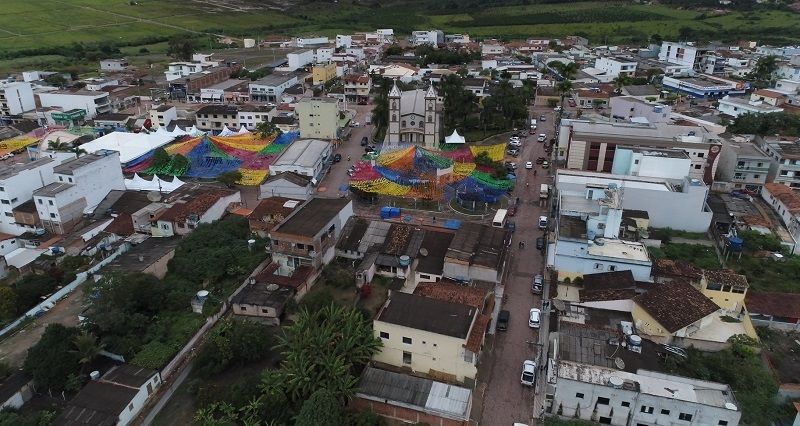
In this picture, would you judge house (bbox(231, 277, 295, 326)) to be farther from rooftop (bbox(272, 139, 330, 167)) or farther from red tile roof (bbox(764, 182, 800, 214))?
red tile roof (bbox(764, 182, 800, 214))

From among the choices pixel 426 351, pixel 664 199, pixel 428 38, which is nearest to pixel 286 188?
pixel 426 351

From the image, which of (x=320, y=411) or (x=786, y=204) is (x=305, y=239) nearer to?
(x=320, y=411)

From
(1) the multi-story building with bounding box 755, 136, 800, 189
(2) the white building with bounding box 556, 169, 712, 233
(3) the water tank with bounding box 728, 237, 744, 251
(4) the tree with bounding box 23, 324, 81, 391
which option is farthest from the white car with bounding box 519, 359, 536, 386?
(1) the multi-story building with bounding box 755, 136, 800, 189

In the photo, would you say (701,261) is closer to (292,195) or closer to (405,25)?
(292,195)

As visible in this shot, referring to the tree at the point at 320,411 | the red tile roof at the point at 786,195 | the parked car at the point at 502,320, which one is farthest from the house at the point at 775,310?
the tree at the point at 320,411

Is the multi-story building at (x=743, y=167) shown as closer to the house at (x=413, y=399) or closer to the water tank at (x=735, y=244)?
the water tank at (x=735, y=244)

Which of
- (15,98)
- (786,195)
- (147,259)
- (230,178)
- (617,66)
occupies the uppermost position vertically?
(617,66)

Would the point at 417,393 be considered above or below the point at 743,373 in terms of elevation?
below

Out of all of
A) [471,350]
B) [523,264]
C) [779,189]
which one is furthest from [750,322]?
[779,189]
